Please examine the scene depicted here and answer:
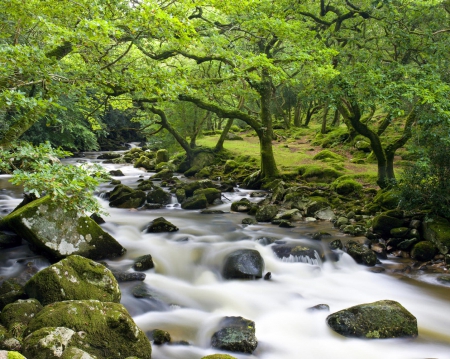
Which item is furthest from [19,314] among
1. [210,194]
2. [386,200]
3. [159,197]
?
[386,200]

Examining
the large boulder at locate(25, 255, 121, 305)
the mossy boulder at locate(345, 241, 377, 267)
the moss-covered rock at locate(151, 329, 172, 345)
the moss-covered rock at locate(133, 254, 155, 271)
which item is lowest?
the moss-covered rock at locate(133, 254, 155, 271)

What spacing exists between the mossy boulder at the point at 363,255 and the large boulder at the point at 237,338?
13.9 ft

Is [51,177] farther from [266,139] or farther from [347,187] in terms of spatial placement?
[266,139]

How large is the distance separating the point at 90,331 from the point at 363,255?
6.88 meters

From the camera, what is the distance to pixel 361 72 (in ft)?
37.2

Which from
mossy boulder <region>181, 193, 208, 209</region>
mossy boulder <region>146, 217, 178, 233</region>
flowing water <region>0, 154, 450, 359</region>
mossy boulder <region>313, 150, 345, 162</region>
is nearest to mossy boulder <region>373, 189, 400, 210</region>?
flowing water <region>0, 154, 450, 359</region>

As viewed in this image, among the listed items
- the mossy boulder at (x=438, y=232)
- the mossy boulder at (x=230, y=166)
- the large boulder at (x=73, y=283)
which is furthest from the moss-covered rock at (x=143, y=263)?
the mossy boulder at (x=230, y=166)

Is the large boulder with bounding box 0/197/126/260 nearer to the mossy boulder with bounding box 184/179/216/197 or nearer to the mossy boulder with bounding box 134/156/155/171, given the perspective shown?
the mossy boulder with bounding box 184/179/216/197

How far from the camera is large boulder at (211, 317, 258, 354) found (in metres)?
5.47

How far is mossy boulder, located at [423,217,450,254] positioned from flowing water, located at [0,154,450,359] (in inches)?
48.0

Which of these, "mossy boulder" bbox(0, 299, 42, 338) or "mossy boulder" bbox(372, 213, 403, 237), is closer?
"mossy boulder" bbox(0, 299, 42, 338)

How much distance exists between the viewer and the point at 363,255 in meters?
8.98

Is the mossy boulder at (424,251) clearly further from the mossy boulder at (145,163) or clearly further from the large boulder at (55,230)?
the mossy boulder at (145,163)

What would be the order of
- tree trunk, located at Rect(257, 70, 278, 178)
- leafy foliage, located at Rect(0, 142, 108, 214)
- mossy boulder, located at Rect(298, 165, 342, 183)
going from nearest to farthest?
leafy foliage, located at Rect(0, 142, 108, 214), mossy boulder, located at Rect(298, 165, 342, 183), tree trunk, located at Rect(257, 70, 278, 178)
